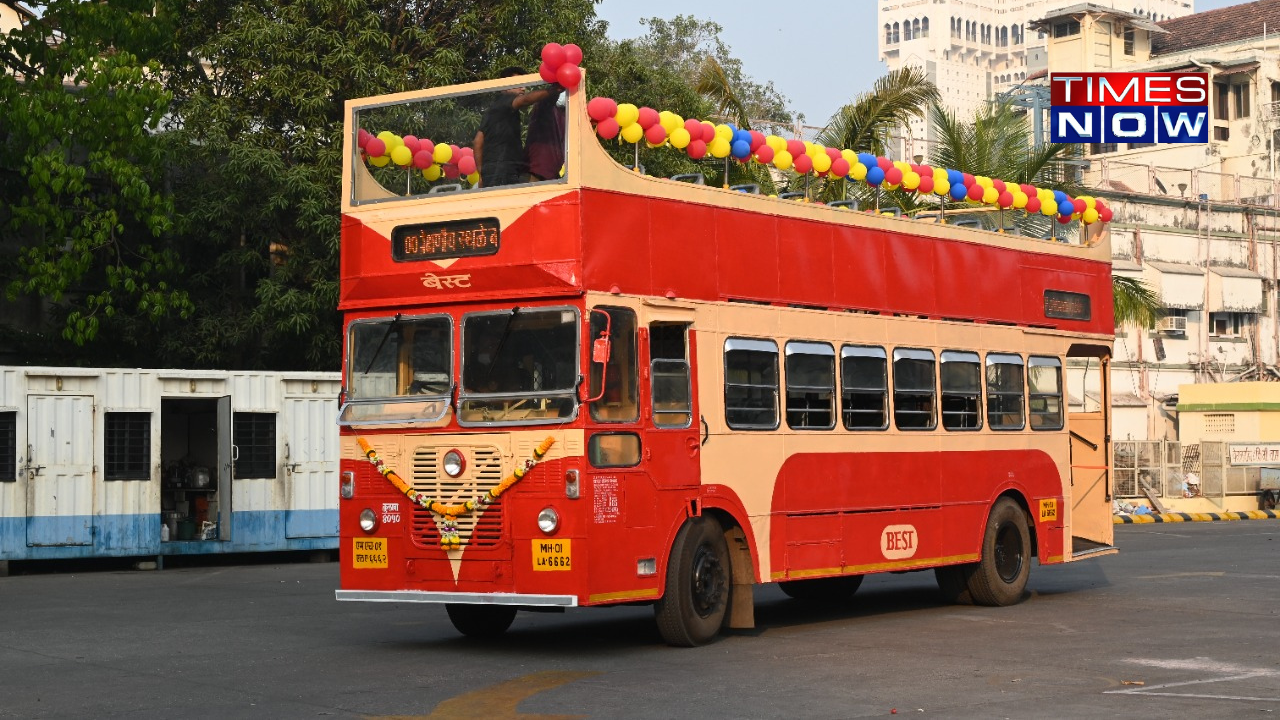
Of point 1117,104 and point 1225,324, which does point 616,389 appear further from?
point 1225,324

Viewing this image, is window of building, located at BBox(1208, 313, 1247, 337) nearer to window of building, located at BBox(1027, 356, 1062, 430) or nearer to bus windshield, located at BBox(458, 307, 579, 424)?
window of building, located at BBox(1027, 356, 1062, 430)

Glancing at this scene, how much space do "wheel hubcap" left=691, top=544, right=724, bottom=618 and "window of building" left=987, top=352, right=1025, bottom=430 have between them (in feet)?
15.2

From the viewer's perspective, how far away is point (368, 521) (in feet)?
42.4

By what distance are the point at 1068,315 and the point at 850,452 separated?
4.79m

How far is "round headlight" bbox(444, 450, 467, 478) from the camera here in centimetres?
1250

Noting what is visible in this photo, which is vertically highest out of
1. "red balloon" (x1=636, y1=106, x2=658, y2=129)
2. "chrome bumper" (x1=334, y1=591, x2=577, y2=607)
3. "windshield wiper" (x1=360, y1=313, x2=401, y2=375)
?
"red balloon" (x1=636, y1=106, x2=658, y2=129)

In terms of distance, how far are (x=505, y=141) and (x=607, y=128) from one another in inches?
30.5

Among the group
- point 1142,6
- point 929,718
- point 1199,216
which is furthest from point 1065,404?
point 1142,6

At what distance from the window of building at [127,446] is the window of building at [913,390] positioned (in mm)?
12055

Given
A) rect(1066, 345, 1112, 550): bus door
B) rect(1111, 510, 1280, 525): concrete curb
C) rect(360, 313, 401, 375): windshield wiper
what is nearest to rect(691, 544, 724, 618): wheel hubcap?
rect(360, 313, 401, 375): windshield wiper

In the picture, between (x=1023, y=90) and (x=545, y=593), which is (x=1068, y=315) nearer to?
(x=545, y=593)

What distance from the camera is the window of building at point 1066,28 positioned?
232 ft

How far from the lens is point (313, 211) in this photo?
26438 millimetres

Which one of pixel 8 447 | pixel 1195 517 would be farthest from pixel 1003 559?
pixel 1195 517
